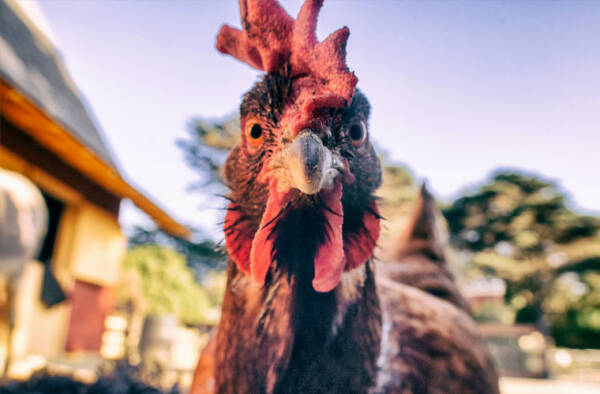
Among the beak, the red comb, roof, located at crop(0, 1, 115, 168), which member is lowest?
the beak

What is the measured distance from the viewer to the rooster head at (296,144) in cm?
72

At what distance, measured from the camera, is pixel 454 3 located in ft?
2.19

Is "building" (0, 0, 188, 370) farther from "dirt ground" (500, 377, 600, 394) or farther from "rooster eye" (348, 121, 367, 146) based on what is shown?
"dirt ground" (500, 377, 600, 394)

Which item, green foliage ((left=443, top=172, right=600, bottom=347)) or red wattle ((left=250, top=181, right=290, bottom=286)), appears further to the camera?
green foliage ((left=443, top=172, right=600, bottom=347))

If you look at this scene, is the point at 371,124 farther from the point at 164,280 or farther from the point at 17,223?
the point at 164,280

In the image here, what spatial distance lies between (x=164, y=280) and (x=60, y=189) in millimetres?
3701

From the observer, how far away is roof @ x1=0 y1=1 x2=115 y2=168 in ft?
5.51

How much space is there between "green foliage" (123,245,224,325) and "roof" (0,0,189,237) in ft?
10.2

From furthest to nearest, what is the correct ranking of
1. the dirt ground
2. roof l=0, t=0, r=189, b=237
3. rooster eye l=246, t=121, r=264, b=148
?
the dirt ground, roof l=0, t=0, r=189, b=237, rooster eye l=246, t=121, r=264, b=148

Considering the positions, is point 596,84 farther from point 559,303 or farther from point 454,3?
point 559,303

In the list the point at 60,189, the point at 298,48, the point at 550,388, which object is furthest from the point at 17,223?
the point at 550,388

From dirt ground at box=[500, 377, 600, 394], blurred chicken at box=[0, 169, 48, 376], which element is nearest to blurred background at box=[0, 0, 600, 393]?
blurred chicken at box=[0, 169, 48, 376]

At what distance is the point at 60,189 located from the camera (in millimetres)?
5406

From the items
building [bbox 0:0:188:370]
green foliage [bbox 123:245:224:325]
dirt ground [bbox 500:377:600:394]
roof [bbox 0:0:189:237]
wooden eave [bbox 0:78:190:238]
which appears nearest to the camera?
roof [bbox 0:0:189:237]
